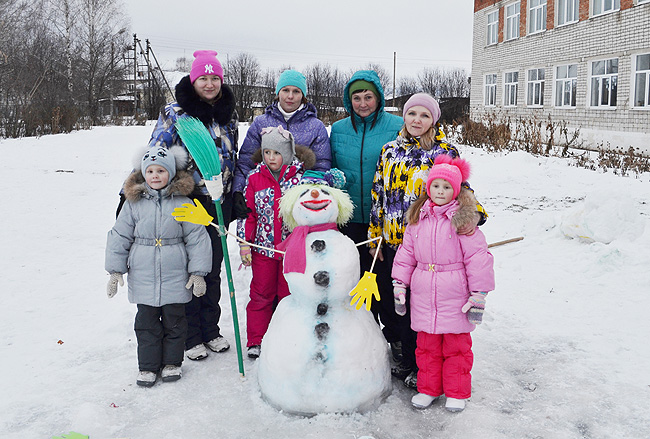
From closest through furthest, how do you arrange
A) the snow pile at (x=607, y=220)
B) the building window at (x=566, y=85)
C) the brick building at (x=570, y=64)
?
the snow pile at (x=607, y=220), the brick building at (x=570, y=64), the building window at (x=566, y=85)

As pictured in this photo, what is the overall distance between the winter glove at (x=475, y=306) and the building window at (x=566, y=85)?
17851mm

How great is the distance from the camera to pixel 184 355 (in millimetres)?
3562

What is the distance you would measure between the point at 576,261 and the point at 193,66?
412 cm

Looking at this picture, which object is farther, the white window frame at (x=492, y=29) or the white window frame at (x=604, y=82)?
the white window frame at (x=492, y=29)

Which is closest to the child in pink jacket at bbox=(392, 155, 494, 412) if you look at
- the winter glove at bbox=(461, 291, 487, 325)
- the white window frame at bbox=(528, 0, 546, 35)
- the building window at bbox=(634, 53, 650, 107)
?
the winter glove at bbox=(461, 291, 487, 325)

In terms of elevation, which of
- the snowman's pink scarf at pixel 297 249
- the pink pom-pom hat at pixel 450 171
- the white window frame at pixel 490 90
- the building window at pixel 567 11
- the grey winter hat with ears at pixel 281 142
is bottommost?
the snowman's pink scarf at pixel 297 249

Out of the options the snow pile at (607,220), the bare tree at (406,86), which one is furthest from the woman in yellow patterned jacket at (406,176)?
the bare tree at (406,86)

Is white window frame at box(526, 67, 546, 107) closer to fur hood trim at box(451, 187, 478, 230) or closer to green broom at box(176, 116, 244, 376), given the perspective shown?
fur hood trim at box(451, 187, 478, 230)

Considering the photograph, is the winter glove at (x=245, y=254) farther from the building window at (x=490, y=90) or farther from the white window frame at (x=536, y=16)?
the building window at (x=490, y=90)

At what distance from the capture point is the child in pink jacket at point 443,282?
106 inches

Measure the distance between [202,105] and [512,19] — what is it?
71.1ft

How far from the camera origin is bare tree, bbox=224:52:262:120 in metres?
33.7

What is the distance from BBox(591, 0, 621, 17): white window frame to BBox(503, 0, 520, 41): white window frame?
4.52 metres

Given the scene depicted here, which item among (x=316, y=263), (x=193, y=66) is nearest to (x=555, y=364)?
(x=316, y=263)
